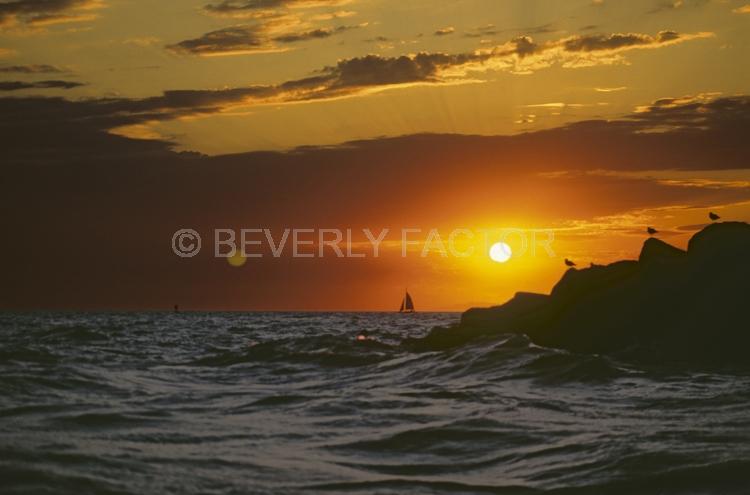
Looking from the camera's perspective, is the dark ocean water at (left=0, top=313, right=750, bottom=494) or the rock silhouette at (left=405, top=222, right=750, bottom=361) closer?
the dark ocean water at (left=0, top=313, right=750, bottom=494)

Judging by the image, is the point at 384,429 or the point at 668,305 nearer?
the point at 384,429

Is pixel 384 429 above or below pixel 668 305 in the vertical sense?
below

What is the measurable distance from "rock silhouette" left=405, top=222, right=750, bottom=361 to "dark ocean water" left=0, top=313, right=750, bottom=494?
7.38 ft

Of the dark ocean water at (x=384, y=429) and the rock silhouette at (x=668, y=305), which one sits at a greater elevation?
the rock silhouette at (x=668, y=305)

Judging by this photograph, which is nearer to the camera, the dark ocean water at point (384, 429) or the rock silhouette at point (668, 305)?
the dark ocean water at point (384, 429)

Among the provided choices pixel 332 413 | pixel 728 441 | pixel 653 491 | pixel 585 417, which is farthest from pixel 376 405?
pixel 653 491

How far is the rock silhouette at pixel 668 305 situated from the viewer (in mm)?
24797

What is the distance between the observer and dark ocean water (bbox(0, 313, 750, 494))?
1055 cm

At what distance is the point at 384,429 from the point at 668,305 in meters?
14.5

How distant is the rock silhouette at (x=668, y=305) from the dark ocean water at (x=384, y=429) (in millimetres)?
2249

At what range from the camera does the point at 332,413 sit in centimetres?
1684

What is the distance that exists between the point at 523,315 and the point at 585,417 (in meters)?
19.8

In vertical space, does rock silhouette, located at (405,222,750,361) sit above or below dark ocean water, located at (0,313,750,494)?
above

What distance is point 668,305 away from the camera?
86.7ft
